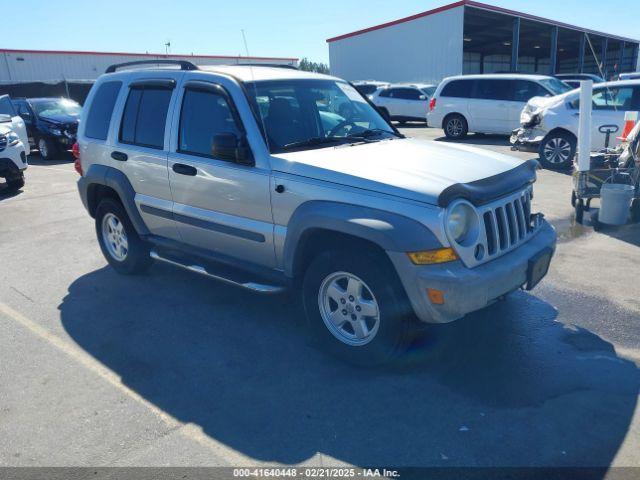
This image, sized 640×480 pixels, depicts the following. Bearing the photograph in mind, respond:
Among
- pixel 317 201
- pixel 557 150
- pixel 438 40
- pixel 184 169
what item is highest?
pixel 438 40

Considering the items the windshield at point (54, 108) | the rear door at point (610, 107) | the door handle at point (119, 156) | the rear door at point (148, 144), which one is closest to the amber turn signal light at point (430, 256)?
the rear door at point (148, 144)

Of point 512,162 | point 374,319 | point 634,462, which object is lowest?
point 634,462

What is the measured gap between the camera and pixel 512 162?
4.11 meters

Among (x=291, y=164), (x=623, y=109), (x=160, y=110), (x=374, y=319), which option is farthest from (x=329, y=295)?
(x=623, y=109)

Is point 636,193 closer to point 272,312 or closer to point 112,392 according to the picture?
point 272,312

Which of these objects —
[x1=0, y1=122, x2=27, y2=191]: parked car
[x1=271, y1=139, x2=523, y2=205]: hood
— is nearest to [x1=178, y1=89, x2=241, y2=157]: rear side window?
[x1=271, y1=139, x2=523, y2=205]: hood

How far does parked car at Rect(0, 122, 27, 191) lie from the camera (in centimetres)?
1018

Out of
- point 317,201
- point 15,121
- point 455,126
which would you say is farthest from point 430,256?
point 455,126

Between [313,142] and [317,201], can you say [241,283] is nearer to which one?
[317,201]

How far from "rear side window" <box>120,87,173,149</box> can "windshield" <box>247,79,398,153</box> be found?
101cm

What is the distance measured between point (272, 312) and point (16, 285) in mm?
2880

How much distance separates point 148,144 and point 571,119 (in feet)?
28.4

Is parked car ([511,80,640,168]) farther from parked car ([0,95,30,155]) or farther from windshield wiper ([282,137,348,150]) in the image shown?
parked car ([0,95,30,155])

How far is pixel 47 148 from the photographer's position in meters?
15.1
